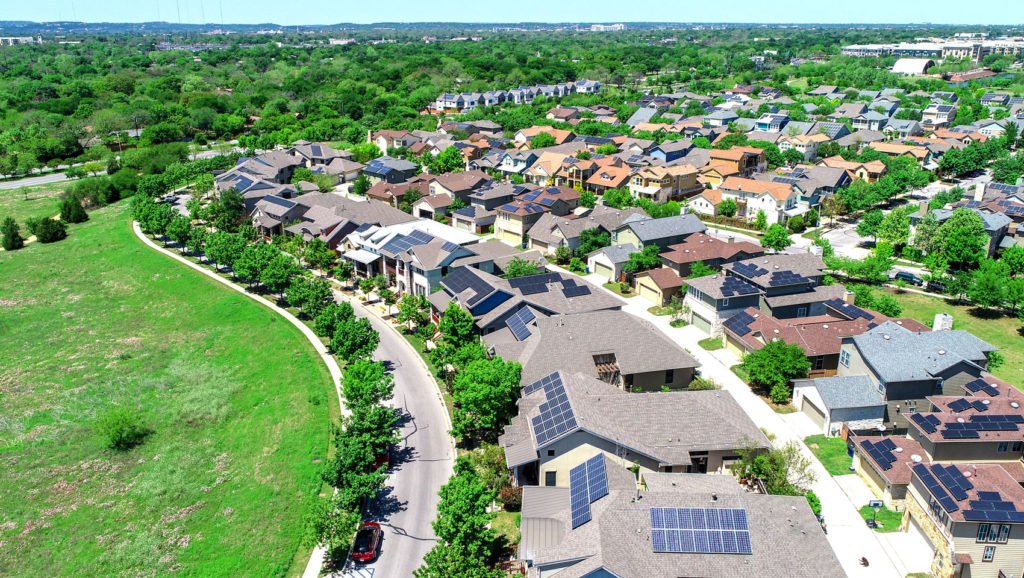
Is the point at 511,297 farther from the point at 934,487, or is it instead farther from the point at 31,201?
the point at 31,201

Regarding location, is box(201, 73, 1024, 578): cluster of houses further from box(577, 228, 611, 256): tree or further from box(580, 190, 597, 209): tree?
box(580, 190, 597, 209): tree

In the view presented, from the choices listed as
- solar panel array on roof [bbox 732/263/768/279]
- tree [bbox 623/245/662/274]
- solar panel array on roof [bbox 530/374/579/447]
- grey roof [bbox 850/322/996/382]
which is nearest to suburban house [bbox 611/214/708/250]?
tree [bbox 623/245/662/274]

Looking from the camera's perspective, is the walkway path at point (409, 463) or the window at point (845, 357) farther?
the window at point (845, 357)

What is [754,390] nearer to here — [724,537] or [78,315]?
[724,537]

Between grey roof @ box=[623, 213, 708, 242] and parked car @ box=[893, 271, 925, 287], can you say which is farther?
grey roof @ box=[623, 213, 708, 242]

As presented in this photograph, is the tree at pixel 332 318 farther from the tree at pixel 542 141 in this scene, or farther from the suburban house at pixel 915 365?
the tree at pixel 542 141

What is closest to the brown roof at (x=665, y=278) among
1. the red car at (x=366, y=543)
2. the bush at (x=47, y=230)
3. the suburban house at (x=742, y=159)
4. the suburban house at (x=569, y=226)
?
the suburban house at (x=569, y=226)
